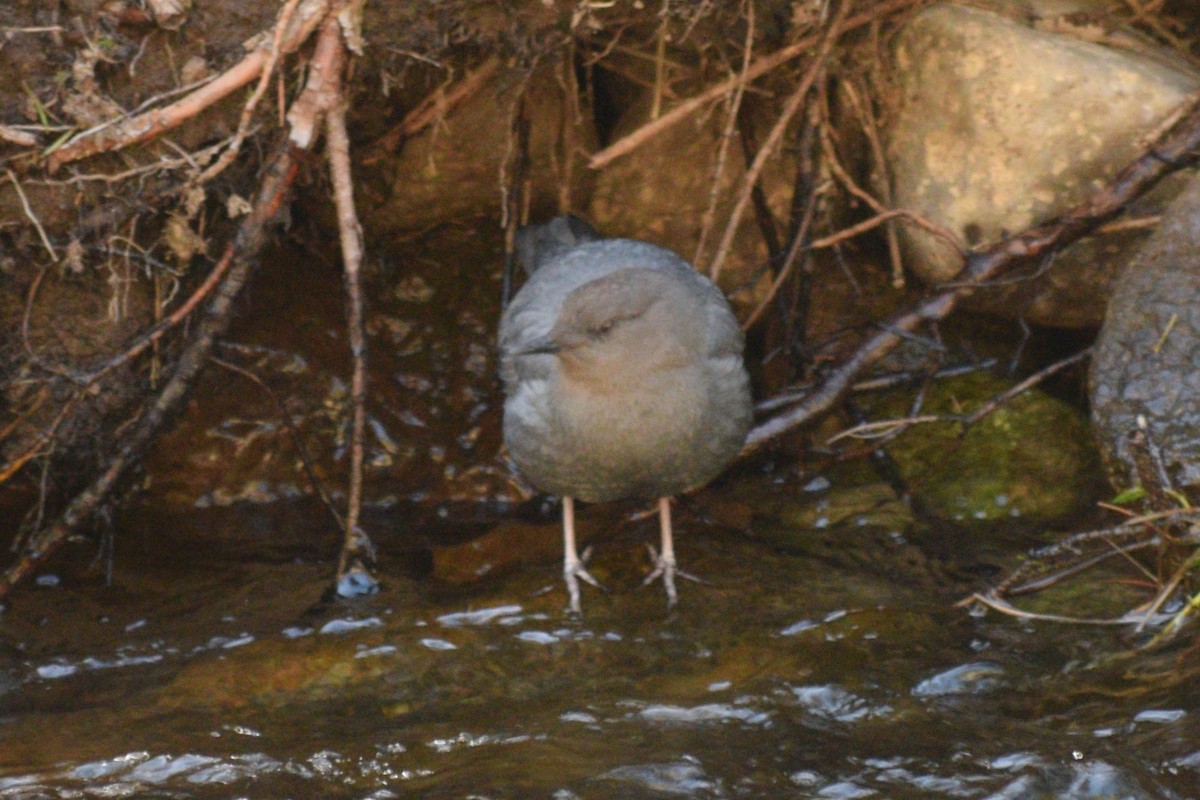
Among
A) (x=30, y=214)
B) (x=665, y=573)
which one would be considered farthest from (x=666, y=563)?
(x=30, y=214)

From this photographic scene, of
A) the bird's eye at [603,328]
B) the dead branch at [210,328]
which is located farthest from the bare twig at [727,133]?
the dead branch at [210,328]

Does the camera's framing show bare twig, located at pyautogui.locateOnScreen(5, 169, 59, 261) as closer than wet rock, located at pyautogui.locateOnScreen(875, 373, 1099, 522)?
Yes

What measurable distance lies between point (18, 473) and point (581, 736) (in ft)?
8.53

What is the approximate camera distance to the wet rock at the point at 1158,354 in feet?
13.2

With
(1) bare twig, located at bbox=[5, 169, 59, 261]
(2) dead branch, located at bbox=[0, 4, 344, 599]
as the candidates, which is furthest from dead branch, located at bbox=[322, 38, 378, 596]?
(1) bare twig, located at bbox=[5, 169, 59, 261]

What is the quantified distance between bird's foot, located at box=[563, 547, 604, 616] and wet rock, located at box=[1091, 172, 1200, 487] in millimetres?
1651

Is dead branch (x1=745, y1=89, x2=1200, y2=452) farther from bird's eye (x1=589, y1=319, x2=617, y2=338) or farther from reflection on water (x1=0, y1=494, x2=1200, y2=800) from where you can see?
bird's eye (x1=589, y1=319, x2=617, y2=338)

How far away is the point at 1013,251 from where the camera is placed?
4.65m

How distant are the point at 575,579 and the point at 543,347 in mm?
807

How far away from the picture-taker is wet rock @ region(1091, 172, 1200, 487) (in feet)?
13.2

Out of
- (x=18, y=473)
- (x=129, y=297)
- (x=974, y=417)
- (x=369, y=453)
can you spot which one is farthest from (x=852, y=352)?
(x=18, y=473)

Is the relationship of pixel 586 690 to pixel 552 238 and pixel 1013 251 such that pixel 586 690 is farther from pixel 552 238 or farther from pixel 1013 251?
pixel 1013 251

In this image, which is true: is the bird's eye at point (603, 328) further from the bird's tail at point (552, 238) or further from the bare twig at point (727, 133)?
the bare twig at point (727, 133)

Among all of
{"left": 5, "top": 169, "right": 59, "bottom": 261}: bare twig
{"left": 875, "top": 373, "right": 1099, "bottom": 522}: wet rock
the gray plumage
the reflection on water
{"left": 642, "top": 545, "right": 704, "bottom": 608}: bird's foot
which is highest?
{"left": 5, "top": 169, "right": 59, "bottom": 261}: bare twig
